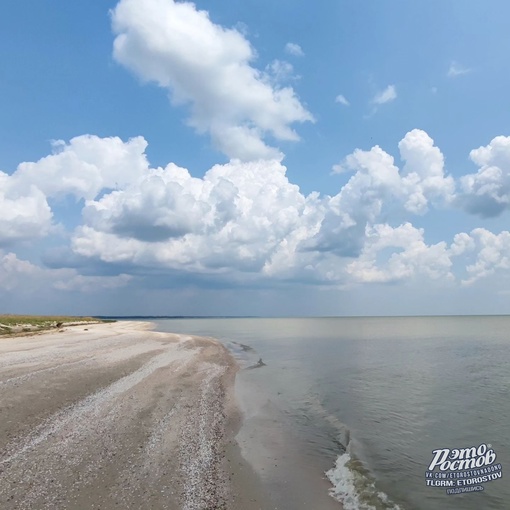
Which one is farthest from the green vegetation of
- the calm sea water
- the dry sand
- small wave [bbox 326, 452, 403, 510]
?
small wave [bbox 326, 452, 403, 510]

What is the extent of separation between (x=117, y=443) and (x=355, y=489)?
8411 millimetres

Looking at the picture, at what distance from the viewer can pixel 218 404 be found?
21.4 metres

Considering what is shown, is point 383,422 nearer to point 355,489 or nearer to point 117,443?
point 355,489

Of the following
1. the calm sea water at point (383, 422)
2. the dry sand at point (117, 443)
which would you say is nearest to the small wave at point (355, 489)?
the calm sea water at point (383, 422)

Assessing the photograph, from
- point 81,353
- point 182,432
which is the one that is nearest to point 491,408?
point 182,432

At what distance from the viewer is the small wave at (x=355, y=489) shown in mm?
11052

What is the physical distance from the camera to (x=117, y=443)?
44.6ft

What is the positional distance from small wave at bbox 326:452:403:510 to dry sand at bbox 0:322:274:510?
2.63 m

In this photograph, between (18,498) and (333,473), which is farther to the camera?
(333,473)

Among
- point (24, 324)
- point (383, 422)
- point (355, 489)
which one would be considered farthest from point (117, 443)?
point (24, 324)

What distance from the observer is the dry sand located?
1001 cm

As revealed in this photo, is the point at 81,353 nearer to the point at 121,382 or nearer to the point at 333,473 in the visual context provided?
the point at 121,382

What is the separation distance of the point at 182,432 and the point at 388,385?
→ 1952 centimetres

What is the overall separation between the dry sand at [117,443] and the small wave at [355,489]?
263 centimetres
